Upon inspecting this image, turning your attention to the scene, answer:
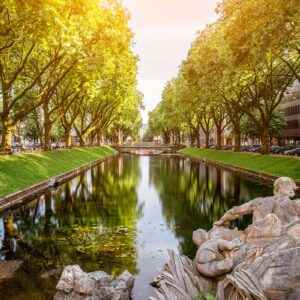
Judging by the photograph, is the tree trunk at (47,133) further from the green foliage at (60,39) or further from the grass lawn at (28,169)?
the grass lawn at (28,169)

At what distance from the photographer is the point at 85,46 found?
1072 inches

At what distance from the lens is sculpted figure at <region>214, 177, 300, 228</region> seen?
23.2ft

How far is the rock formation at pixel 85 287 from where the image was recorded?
7992mm

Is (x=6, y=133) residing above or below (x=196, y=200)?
above

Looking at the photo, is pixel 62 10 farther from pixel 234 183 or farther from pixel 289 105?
pixel 289 105

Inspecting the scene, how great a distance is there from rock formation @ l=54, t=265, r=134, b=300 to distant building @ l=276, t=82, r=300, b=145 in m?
81.1

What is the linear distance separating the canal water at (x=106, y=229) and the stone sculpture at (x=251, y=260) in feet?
6.40

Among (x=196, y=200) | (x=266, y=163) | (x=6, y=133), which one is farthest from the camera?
(x=266, y=163)

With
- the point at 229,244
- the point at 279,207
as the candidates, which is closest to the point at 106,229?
the point at 229,244

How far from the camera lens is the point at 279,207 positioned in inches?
281

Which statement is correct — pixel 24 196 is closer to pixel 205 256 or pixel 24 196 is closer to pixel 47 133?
pixel 205 256

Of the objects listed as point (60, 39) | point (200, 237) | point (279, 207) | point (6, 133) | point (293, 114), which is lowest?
point (200, 237)

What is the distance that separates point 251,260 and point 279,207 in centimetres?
114

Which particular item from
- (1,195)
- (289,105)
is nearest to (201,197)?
(1,195)
